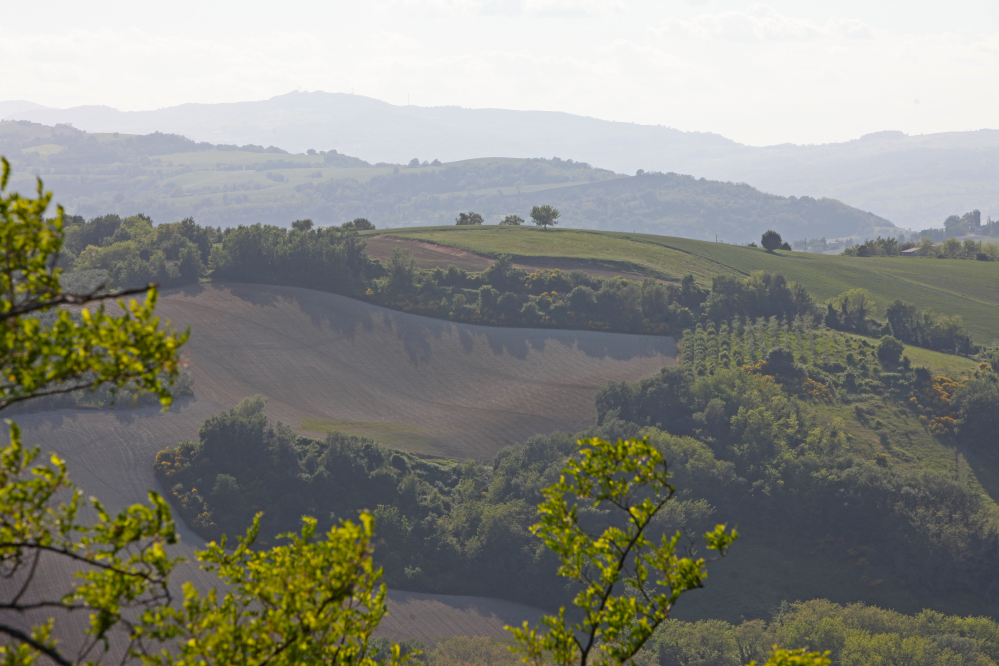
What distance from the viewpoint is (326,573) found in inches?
390

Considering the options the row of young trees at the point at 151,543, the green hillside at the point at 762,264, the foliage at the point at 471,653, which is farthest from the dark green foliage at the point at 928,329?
the row of young trees at the point at 151,543

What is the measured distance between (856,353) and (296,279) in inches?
2466

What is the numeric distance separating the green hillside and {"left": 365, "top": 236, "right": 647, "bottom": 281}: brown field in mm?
1326

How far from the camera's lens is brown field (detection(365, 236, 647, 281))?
9394 centimetres

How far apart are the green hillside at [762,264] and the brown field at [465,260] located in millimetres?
1326

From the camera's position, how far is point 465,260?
95.2 meters

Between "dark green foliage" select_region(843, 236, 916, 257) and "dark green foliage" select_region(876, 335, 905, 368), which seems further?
"dark green foliage" select_region(843, 236, 916, 257)

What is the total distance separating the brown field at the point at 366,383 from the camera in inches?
2021

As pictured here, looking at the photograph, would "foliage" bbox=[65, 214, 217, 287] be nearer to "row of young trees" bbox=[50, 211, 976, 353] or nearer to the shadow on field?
"row of young trees" bbox=[50, 211, 976, 353]

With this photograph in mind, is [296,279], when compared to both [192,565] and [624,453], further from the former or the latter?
[624,453]

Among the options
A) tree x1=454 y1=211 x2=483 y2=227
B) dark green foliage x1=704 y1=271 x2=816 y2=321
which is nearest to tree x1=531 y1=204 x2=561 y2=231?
tree x1=454 y1=211 x2=483 y2=227

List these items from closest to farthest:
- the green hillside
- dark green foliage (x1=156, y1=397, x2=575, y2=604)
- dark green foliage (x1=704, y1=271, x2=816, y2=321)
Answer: dark green foliage (x1=156, y1=397, x2=575, y2=604)
dark green foliage (x1=704, y1=271, x2=816, y2=321)
the green hillside

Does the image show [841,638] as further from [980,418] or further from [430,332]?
[430,332]

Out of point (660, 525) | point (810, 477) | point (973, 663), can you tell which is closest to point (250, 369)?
point (660, 525)
